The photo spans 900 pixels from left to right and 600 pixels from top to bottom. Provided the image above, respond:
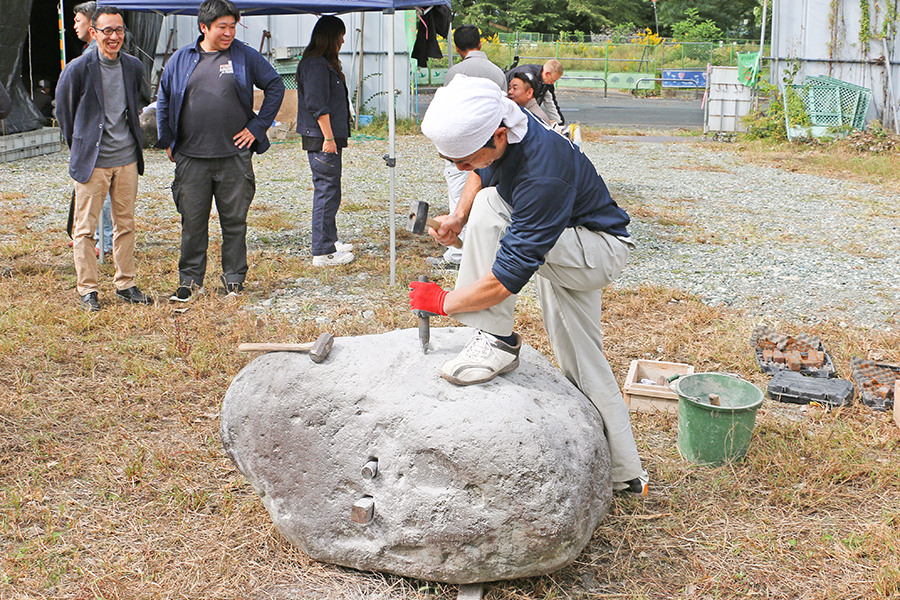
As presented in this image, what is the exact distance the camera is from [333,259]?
7.02 metres

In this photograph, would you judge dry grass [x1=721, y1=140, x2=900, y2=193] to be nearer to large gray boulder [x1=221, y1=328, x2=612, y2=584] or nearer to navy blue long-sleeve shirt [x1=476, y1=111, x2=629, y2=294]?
navy blue long-sleeve shirt [x1=476, y1=111, x2=629, y2=294]

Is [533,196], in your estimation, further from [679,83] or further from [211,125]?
[679,83]

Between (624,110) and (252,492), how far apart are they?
67.3ft

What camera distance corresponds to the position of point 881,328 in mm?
5500

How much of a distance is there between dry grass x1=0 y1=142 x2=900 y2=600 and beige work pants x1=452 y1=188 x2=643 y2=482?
38cm

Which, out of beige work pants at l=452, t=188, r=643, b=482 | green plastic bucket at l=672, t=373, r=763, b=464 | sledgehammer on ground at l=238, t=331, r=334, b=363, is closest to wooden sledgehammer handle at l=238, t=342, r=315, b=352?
sledgehammer on ground at l=238, t=331, r=334, b=363

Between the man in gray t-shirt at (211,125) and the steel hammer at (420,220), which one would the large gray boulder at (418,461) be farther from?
the man in gray t-shirt at (211,125)

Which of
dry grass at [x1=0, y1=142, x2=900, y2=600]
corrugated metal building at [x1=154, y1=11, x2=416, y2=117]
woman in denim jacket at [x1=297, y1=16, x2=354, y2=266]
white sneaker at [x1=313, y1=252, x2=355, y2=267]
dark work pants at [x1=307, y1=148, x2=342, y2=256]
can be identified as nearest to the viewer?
dry grass at [x1=0, y1=142, x2=900, y2=600]

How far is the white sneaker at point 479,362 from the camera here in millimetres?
2951

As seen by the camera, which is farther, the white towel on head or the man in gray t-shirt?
the man in gray t-shirt

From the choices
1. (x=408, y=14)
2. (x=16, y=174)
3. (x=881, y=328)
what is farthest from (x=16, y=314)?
(x=408, y=14)

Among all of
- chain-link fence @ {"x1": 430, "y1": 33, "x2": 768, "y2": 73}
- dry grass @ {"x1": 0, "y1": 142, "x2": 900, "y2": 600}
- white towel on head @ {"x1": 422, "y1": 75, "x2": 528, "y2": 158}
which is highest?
chain-link fence @ {"x1": 430, "y1": 33, "x2": 768, "y2": 73}

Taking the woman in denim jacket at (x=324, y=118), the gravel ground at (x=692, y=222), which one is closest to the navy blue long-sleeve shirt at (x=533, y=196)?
the gravel ground at (x=692, y=222)

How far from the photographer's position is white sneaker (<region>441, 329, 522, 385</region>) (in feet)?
9.68
